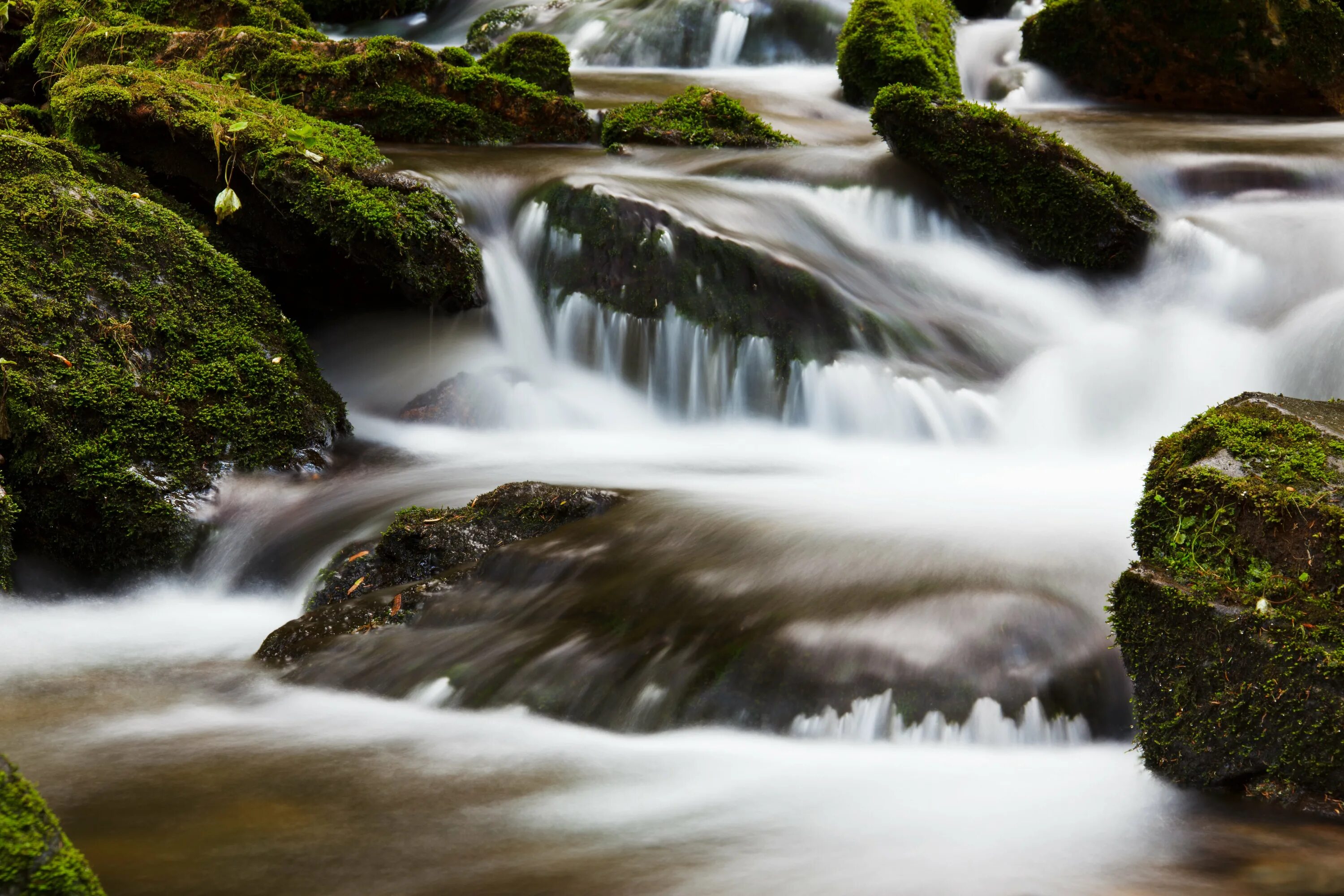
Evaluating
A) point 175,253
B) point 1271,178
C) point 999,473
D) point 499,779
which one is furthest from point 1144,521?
point 1271,178

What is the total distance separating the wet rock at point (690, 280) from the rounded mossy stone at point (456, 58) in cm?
286

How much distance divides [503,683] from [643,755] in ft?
2.14

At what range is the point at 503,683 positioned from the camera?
3.73 m

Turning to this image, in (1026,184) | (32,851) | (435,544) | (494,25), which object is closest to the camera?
(32,851)

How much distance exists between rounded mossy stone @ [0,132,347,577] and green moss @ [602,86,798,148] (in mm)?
3879

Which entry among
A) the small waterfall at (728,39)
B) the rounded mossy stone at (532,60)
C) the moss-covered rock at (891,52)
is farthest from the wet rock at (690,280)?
the small waterfall at (728,39)

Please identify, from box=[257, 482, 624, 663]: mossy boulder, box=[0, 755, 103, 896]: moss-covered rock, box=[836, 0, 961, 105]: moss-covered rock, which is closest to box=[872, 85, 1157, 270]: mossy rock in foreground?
box=[836, 0, 961, 105]: moss-covered rock

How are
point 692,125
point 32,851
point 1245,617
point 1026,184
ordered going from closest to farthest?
1. point 32,851
2. point 1245,617
3. point 1026,184
4. point 692,125

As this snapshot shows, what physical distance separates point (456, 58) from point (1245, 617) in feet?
26.5

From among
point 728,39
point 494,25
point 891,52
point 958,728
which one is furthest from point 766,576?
point 494,25

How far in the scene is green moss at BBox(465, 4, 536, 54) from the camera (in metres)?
13.4

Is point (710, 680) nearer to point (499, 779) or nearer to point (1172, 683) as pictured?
point (499, 779)

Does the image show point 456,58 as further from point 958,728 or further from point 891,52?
point 958,728

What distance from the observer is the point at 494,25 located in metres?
13.8
